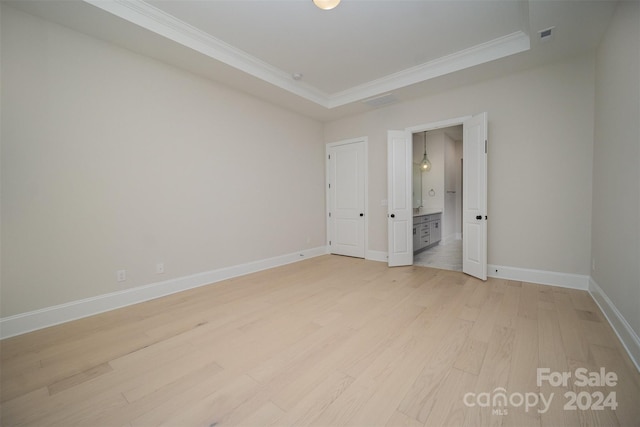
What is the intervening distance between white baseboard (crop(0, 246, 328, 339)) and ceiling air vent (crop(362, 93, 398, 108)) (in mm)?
3519

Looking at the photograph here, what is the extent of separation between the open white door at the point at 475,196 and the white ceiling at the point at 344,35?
84cm

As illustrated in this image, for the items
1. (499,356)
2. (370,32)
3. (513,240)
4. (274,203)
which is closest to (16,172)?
(274,203)

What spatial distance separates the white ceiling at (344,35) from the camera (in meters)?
2.55

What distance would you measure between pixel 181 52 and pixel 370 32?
2.29m

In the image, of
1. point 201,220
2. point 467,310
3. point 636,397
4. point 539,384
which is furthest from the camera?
point 201,220

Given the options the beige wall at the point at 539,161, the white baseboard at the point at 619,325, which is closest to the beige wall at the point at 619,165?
the white baseboard at the point at 619,325

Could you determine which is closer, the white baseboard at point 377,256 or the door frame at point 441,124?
the door frame at point 441,124

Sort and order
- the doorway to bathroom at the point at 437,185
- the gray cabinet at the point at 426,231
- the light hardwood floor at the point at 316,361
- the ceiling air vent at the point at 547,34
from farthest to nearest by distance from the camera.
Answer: the doorway to bathroom at the point at 437,185 < the gray cabinet at the point at 426,231 < the ceiling air vent at the point at 547,34 < the light hardwood floor at the point at 316,361

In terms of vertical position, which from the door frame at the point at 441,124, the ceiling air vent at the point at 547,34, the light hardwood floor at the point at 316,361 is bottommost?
the light hardwood floor at the point at 316,361

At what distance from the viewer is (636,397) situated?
4.96 ft

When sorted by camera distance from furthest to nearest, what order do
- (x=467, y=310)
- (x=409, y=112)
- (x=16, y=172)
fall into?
(x=409, y=112) → (x=467, y=310) → (x=16, y=172)

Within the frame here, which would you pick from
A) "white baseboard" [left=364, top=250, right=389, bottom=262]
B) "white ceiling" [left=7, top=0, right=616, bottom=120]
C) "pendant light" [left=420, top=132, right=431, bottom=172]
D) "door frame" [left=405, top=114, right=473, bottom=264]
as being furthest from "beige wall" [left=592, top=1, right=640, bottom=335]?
"pendant light" [left=420, top=132, right=431, bottom=172]

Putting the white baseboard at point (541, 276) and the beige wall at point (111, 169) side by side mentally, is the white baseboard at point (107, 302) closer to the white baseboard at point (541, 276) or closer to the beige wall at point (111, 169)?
the beige wall at point (111, 169)

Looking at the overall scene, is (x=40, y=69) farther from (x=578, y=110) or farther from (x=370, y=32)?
(x=578, y=110)
